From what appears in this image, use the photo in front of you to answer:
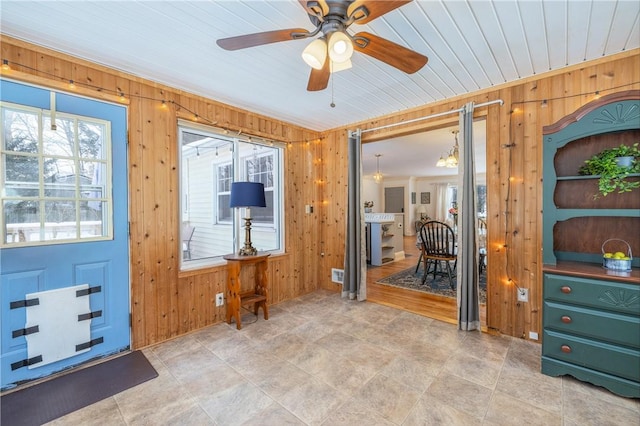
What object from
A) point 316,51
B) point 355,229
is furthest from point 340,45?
point 355,229

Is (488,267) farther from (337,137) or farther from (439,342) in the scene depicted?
(337,137)

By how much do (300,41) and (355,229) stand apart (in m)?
2.40

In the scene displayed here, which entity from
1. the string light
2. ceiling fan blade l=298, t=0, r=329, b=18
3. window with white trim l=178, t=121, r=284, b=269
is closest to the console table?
window with white trim l=178, t=121, r=284, b=269

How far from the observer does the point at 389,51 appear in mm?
1572

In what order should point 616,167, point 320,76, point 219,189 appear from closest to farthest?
point 320,76 < point 616,167 < point 219,189

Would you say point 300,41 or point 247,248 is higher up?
point 300,41

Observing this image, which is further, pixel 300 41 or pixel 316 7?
pixel 300 41

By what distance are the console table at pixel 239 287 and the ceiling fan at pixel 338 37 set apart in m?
2.06

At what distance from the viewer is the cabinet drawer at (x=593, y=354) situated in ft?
5.86

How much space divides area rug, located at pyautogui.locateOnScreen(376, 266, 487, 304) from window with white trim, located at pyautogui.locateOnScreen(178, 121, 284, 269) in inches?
80.8

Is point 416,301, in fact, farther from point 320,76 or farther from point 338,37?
point 338,37

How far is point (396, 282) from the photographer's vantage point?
4.57 metres

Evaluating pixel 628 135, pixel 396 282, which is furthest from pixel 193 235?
pixel 628 135

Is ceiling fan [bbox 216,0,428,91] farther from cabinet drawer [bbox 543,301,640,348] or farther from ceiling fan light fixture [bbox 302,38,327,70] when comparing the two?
cabinet drawer [bbox 543,301,640,348]
